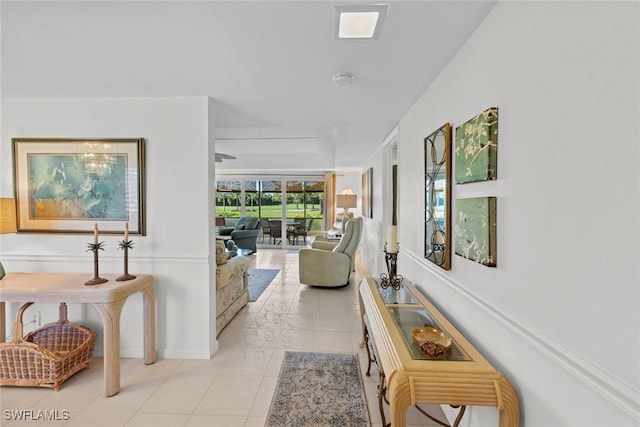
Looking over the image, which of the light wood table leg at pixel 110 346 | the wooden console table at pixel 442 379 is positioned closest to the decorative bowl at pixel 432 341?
the wooden console table at pixel 442 379

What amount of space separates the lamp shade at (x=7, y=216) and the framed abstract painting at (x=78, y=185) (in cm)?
17

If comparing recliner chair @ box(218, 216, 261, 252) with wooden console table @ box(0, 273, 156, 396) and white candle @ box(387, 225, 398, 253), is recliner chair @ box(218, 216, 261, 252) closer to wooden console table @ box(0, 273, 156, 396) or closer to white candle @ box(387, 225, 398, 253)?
wooden console table @ box(0, 273, 156, 396)

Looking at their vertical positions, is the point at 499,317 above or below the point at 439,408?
above

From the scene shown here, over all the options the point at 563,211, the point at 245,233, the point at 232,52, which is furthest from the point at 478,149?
the point at 245,233

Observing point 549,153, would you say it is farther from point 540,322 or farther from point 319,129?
point 319,129

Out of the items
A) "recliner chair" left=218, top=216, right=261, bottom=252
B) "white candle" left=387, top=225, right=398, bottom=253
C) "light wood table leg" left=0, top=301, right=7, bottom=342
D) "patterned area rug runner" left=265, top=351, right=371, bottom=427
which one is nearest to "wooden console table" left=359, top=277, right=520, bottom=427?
"patterned area rug runner" left=265, top=351, right=371, bottom=427

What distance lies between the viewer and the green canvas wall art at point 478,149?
4.57 feet

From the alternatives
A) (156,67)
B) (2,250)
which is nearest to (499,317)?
(156,67)

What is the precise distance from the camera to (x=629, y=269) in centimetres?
78

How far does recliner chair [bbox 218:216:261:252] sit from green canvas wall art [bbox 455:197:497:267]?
670cm

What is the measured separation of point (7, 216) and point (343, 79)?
2922 millimetres

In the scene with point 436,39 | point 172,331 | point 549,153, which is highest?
point 436,39

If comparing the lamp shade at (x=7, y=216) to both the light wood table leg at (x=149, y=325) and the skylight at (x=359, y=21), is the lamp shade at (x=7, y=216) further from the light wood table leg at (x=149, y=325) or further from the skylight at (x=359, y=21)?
the skylight at (x=359, y=21)

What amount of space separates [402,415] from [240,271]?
3.00 metres
